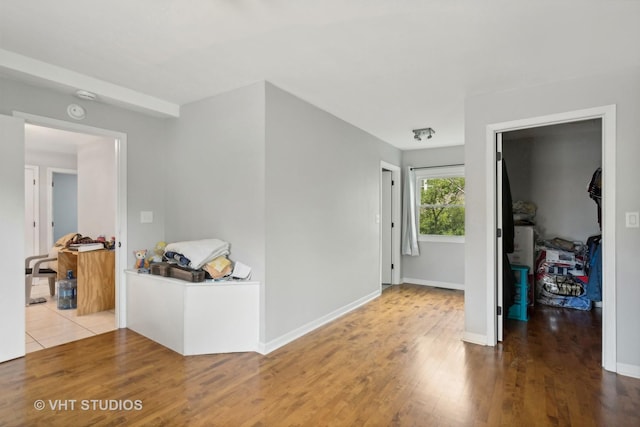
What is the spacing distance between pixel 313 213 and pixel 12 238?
8.32 ft

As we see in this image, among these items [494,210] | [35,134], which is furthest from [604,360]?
[35,134]

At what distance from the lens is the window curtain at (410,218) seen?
18.2ft

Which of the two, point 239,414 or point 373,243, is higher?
point 373,243

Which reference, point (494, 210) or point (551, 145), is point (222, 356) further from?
point (551, 145)

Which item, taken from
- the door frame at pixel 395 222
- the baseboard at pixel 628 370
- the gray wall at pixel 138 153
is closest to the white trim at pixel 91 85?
the gray wall at pixel 138 153

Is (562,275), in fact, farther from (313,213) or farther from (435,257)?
(313,213)

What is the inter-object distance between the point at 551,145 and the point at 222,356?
507 centimetres

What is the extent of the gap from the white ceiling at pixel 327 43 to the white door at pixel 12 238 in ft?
1.71

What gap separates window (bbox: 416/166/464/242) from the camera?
17.5ft

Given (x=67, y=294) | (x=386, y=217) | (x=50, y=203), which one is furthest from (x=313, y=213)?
(x=50, y=203)

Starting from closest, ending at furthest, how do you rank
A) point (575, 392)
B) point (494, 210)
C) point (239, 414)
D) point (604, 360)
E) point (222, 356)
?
point (239, 414) → point (575, 392) → point (604, 360) → point (222, 356) → point (494, 210)

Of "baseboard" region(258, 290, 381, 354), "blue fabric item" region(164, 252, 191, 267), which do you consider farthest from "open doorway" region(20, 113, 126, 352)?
"baseboard" region(258, 290, 381, 354)

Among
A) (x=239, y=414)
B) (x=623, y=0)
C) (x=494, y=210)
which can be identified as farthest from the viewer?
(x=494, y=210)

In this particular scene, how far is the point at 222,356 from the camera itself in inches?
110
